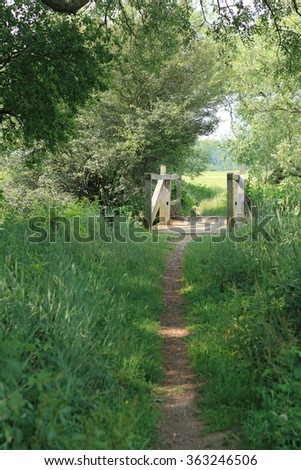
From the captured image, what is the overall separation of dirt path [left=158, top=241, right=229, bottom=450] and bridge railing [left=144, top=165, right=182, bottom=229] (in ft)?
21.0

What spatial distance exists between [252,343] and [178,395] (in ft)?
2.79

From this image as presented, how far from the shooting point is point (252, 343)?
195 inches

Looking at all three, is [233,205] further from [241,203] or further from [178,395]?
[178,395]

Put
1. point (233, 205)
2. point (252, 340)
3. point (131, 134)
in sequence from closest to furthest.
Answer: point (252, 340) < point (233, 205) < point (131, 134)

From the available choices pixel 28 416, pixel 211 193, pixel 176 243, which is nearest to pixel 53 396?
pixel 28 416

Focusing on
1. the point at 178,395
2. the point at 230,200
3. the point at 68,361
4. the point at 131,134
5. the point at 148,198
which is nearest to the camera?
the point at 68,361

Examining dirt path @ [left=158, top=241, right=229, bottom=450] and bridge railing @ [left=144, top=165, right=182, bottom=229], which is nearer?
dirt path @ [left=158, top=241, right=229, bottom=450]

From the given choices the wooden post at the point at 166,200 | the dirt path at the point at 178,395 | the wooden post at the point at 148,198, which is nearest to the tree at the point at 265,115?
the wooden post at the point at 166,200

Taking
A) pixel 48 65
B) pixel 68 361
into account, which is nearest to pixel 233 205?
pixel 48 65

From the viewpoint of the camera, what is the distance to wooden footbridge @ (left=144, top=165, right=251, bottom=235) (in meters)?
13.0

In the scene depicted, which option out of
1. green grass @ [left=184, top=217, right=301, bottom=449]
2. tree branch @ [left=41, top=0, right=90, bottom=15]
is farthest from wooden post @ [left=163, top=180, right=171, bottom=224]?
green grass @ [left=184, top=217, right=301, bottom=449]

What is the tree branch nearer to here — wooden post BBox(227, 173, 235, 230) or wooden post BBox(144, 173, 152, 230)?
wooden post BBox(144, 173, 152, 230)
